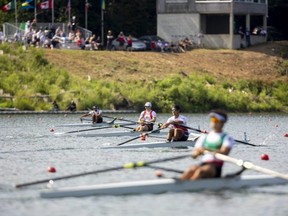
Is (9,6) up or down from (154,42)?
up

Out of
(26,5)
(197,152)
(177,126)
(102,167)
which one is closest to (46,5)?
(26,5)

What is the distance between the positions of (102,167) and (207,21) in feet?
164

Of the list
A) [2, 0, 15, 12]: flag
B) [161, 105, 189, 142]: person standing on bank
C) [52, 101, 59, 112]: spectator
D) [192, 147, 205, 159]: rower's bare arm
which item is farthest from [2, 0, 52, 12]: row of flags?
[192, 147, 205, 159]: rower's bare arm

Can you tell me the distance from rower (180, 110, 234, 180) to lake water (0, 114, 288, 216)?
0.44 m

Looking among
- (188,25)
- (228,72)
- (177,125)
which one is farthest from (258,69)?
(177,125)

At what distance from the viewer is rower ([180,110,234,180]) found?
961 inches

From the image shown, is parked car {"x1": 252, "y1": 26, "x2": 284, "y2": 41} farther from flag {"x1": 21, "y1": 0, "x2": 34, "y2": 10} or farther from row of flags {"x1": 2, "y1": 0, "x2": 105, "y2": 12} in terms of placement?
flag {"x1": 21, "y1": 0, "x2": 34, "y2": 10}

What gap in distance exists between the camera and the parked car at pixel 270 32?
80.4 m

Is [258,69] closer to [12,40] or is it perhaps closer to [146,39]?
[146,39]

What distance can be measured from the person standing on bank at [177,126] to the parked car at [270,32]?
44.9 m

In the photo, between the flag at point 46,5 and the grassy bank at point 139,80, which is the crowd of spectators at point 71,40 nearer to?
the flag at point 46,5

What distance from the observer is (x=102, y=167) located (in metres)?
31.7

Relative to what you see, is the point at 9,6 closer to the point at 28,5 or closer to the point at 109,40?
the point at 28,5

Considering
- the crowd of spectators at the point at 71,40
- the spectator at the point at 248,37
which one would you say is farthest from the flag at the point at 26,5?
the spectator at the point at 248,37
